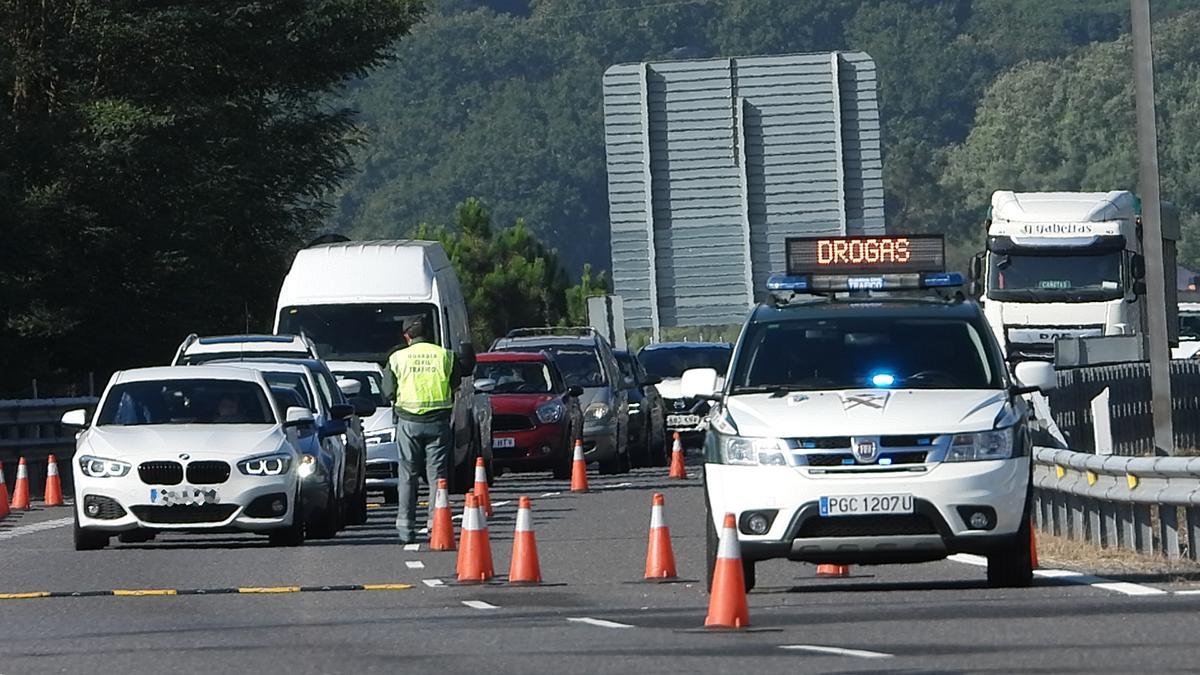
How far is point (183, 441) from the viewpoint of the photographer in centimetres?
2123

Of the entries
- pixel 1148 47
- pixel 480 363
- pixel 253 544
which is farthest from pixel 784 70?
pixel 253 544

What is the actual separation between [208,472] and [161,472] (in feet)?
1.07

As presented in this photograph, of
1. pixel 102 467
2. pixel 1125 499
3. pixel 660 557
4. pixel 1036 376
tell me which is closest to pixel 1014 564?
pixel 1036 376

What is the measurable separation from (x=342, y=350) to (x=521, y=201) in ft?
521

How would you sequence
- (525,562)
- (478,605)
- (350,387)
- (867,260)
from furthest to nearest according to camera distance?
(350,387) → (867,260) → (525,562) → (478,605)

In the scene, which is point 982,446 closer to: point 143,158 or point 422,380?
point 422,380

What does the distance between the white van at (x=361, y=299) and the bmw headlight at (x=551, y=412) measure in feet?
3.88

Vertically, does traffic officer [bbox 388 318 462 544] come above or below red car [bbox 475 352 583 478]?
above

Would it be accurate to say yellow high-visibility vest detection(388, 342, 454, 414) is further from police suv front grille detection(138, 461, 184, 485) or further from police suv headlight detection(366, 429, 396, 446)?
police suv headlight detection(366, 429, 396, 446)

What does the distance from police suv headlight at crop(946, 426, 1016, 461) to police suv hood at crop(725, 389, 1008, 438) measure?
0.16 ft

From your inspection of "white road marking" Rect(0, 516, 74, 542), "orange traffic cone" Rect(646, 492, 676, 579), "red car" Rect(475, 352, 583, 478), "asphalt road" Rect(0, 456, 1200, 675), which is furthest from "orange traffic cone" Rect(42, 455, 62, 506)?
"orange traffic cone" Rect(646, 492, 676, 579)

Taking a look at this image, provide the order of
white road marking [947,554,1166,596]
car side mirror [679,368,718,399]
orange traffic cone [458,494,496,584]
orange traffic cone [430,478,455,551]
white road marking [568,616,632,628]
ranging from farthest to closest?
orange traffic cone [430,478,455,551]
orange traffic cone [458,494,496,584]
car side mirror [679,368,718,399]
white road marking [947,554,1166,596]
white road marking [568,616,632,628]

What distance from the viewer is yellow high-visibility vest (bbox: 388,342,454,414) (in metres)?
21.6

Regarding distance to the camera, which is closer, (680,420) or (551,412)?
(551,412)
